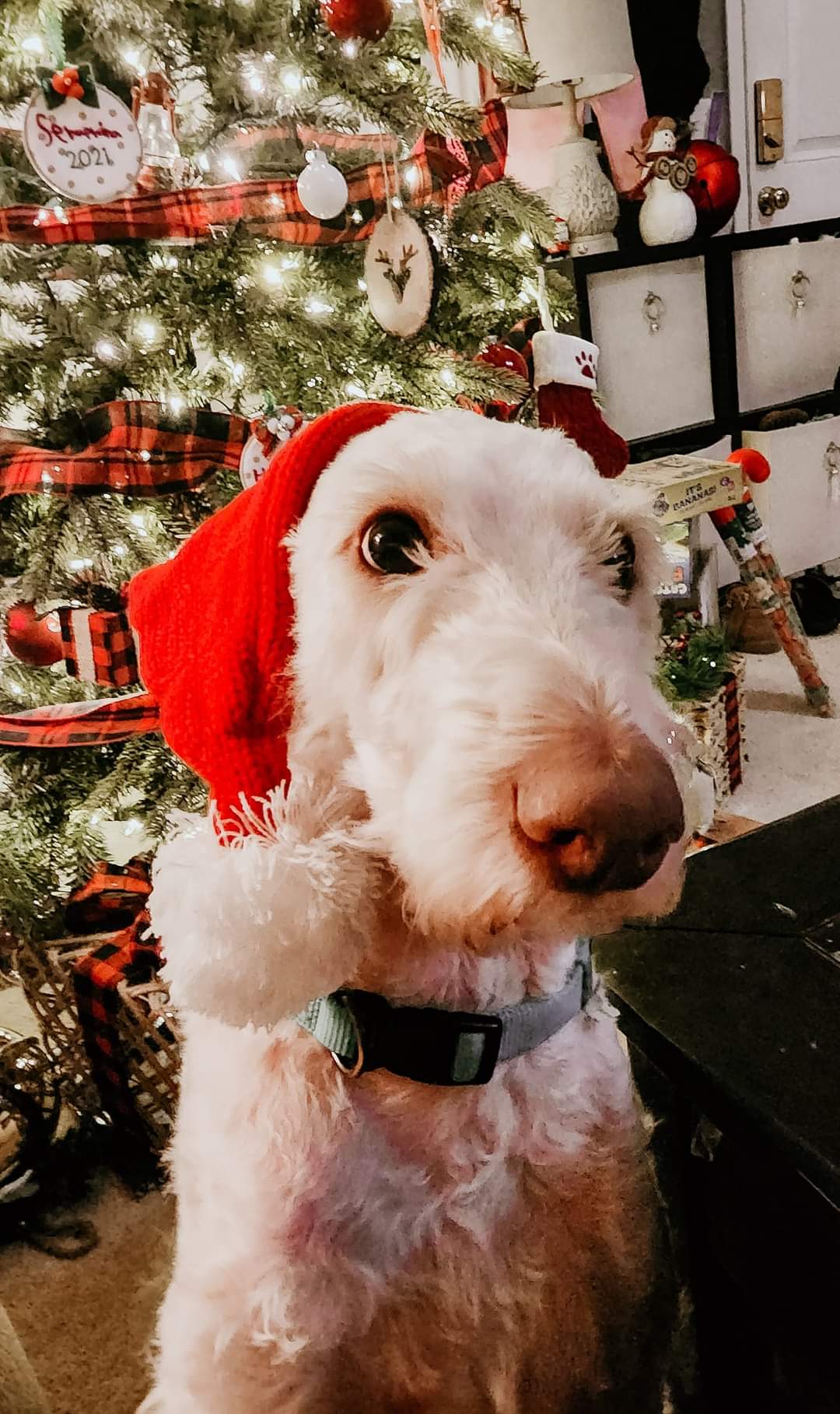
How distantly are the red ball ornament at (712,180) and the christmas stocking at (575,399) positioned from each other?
1615 mm

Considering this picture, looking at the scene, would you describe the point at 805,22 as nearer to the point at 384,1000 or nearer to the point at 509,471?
the point at 509,471

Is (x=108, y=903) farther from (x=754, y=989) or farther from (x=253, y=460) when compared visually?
(x=754, y=989)

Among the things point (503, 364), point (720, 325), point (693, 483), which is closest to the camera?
point (503, 364)

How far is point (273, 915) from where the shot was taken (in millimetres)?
396

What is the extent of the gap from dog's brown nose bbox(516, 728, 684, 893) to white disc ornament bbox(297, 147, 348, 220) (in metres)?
0.93

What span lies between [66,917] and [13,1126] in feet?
0.81

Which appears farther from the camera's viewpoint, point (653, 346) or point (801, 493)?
point (801, 493)

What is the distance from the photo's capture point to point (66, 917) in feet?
3.81

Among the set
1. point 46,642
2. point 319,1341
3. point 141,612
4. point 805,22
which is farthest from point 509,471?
point 805,22

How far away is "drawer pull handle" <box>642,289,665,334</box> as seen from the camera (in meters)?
2.06

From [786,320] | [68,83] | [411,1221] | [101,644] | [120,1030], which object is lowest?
[120,1030]

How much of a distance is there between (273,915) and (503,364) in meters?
0.89

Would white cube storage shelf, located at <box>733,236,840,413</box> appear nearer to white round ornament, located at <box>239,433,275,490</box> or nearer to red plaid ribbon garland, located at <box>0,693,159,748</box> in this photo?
white round ornament, located at <box>239,433,275,490</box>

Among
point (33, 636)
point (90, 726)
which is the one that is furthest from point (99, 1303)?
point (33, 636)
